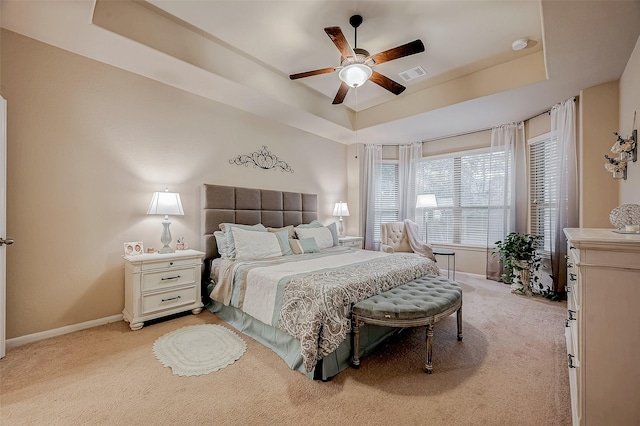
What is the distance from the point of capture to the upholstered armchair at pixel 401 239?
4.84 meters

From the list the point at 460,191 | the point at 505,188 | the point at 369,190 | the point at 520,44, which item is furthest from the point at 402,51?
the point at 460,191

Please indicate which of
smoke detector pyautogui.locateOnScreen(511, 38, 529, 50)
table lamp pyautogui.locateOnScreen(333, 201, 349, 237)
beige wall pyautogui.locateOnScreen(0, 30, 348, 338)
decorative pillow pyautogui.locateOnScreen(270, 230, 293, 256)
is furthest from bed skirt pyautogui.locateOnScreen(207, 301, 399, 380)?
smoke detector pyautogui.locateOnScreen(511, 38, 529, 50)

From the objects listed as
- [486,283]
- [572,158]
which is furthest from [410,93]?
[486,283]

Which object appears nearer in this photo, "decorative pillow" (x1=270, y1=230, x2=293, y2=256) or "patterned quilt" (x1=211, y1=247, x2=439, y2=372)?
"patterned quilt" (x1=211, y1=247, x2=439, y2=372)

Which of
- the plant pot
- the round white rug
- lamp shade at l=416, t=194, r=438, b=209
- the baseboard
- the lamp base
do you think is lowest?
the round white rug

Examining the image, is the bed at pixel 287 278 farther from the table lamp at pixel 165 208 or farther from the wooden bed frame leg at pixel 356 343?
the table lamp at pixel 165 208

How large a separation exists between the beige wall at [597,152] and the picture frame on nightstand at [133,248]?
5.15 m

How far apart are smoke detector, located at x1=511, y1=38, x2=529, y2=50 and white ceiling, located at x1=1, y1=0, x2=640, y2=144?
0.15 feet

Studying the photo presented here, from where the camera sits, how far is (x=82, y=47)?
8.69 ft

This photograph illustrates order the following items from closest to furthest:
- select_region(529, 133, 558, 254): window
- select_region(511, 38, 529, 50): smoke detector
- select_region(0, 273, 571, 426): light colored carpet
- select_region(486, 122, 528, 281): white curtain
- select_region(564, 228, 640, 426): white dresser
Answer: select_region(564, 228, 640, 426): white dresser → select_region(0, 273, 571, 426): light colored carpet → select_region(511, 38, 529, 50): smoke detector → select_region(529, 133, 558, 254): window → select_region(486, 122, 528, 281): white curtain

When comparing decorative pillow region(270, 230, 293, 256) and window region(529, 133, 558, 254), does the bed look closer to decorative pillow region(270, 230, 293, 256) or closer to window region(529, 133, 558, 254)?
decorative pillow region(270, 230, 293, 256)

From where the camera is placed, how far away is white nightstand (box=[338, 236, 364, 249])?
4.89 metres

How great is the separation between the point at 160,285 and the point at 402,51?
10.8 feet

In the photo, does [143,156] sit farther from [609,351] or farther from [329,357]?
[609,351]
